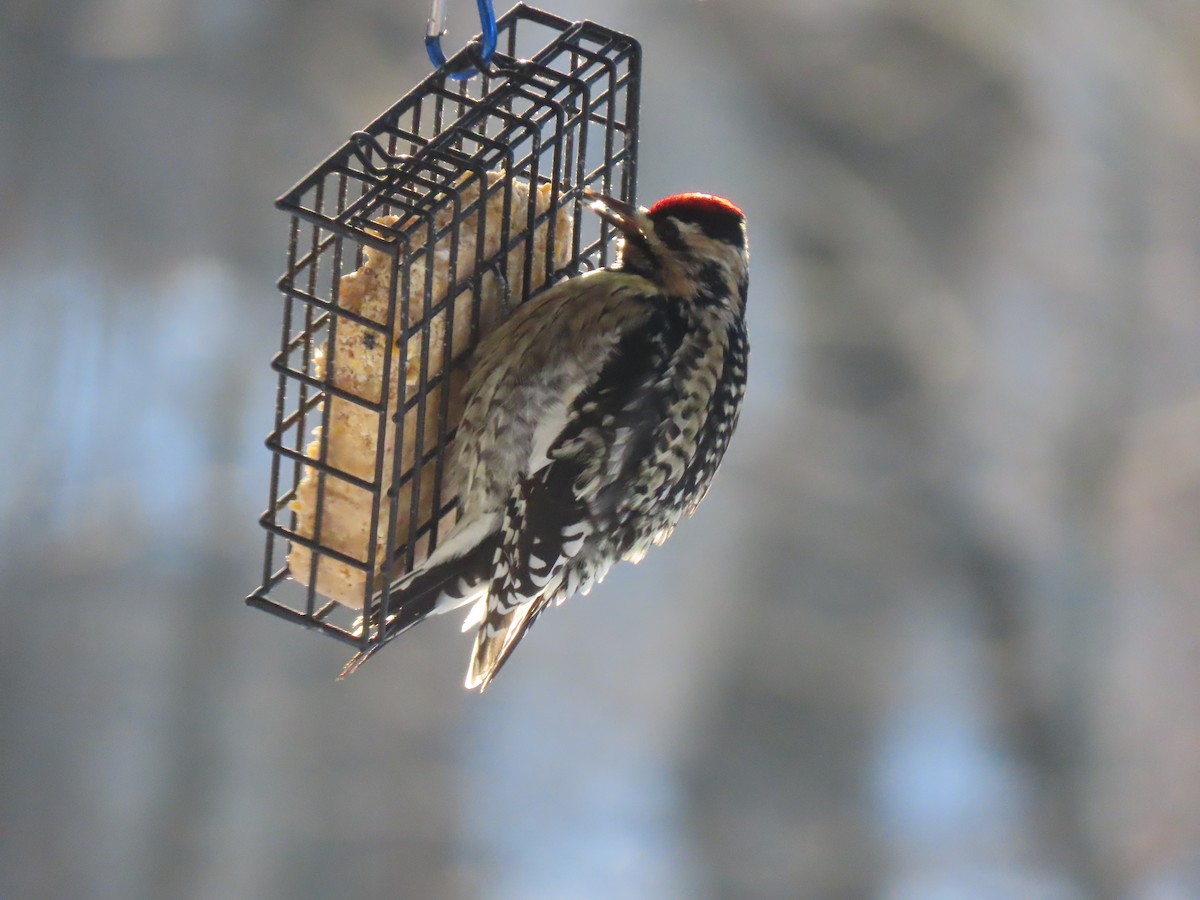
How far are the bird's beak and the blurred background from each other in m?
3.34

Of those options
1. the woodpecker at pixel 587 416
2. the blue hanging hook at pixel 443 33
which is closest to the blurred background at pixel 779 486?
the woodpecker at pixel 587 416

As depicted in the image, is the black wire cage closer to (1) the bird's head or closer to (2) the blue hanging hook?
(2) the blue hanging hook

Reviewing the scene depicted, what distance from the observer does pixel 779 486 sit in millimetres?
6219

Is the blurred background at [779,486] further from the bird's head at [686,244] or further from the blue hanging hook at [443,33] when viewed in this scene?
the blue hanging hook at [443,33]

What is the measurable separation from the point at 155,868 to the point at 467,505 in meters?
3.67

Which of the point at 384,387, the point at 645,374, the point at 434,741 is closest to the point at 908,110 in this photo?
the point at 434,741

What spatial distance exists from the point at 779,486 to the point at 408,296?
426 centimetres

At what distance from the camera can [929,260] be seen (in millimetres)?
6289

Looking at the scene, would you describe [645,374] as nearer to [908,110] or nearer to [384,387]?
[384,387]

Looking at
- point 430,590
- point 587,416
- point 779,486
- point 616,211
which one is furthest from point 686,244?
point 779,486

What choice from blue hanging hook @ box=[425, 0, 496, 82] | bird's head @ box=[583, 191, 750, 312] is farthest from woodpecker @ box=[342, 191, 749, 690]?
blue hanging hook @ box=[425, 0, 496, 82]

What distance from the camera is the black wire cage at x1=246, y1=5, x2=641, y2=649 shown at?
2.19 metres

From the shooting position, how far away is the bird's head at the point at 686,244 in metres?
2.48

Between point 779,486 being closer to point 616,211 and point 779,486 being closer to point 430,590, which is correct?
point 616,211
